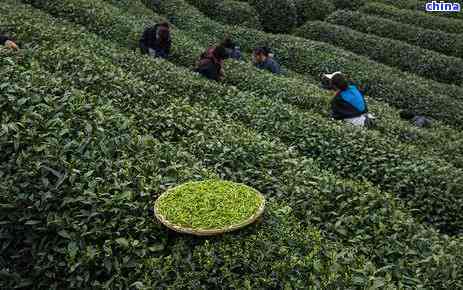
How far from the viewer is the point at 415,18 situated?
23734 mm

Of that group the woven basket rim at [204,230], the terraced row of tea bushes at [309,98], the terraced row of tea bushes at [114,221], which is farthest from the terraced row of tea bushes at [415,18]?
the woven basket rim at [204,230]

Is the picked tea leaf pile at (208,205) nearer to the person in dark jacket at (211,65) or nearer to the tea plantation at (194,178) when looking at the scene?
the tea plantation at (194,178)

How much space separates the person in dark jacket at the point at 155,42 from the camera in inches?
515

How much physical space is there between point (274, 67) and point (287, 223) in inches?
372

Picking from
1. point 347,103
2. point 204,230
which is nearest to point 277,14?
point 347,103

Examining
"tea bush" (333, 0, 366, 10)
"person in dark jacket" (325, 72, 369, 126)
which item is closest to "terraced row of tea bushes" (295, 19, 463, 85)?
"tea bush" (333, 0, 366, 10)

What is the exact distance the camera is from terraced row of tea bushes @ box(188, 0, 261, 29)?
22.6m

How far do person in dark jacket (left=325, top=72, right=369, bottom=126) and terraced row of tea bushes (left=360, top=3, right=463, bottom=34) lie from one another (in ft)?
49.2

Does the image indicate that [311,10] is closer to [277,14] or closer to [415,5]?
[277,14]

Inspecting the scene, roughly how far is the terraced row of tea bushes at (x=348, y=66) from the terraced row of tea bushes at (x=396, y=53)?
71.1 inches

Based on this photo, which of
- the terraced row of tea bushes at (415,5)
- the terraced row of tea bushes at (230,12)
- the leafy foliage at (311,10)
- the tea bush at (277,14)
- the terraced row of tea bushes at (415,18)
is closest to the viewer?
the terraced row of tea bushes at (230,12)

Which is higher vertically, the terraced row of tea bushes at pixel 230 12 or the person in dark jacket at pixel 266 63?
the terraced row of tea bushes at pixel 230 12

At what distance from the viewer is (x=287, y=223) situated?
5.16 m

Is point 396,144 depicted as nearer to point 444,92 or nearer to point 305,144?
point 305,144
